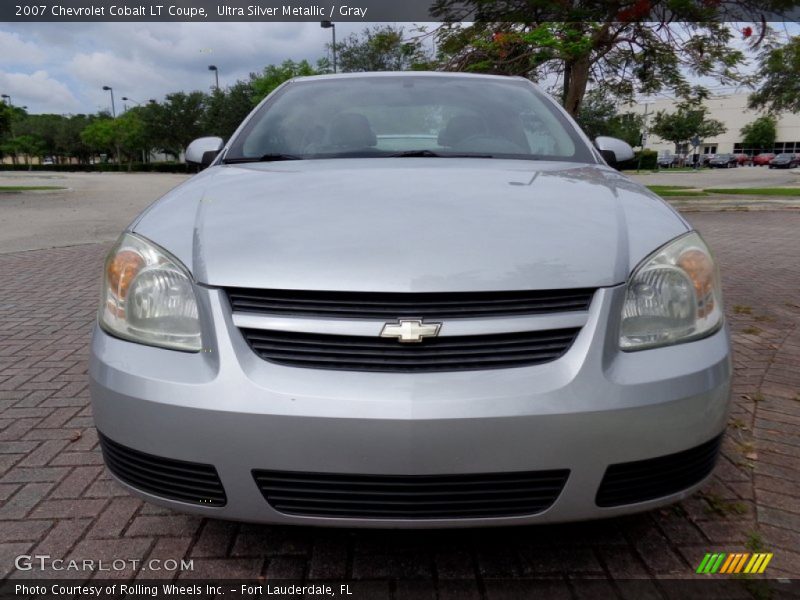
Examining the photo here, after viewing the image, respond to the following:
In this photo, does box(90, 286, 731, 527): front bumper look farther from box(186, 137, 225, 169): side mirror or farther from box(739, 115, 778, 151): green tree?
box(739, 115, 778, 151): green tree

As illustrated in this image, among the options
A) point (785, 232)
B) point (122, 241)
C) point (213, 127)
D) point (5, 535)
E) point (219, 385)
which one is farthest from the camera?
point (213, 127)

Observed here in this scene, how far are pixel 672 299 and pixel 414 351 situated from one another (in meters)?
0.75

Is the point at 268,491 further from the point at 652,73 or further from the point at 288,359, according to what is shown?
the point at 652,73

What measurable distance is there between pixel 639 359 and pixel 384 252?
27.8 inches

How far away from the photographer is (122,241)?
192 cm

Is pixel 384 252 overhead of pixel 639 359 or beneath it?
overhead

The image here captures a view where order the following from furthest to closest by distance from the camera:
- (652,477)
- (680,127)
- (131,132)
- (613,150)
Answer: (131,132) < (680,127) < (613,150) < (652,477)

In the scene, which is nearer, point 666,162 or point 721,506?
point 721,506

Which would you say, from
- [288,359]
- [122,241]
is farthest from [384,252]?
[122,241]

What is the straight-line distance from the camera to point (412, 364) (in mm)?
1561

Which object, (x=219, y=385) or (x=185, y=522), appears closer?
(x=219, y=385)

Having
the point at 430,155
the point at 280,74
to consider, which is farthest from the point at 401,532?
the point at 280,74

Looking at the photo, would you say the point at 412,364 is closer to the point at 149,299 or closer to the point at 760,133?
the point at 149,299
